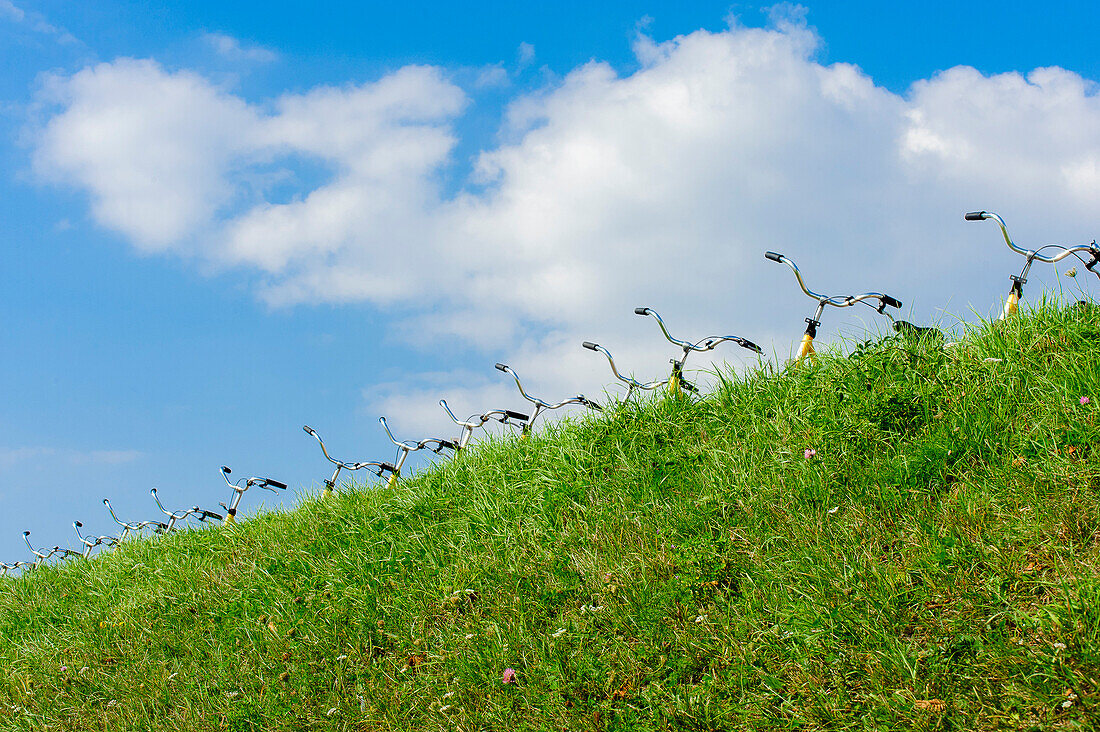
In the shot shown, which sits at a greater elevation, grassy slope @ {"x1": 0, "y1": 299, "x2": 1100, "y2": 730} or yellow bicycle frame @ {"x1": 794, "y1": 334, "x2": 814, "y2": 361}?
yellow bicycle frame @ {"x1": 794, "y1": 334, "x2": 814, "y2": 361}

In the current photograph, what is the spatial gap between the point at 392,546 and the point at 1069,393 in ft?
15.3

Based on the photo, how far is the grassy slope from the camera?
379cm

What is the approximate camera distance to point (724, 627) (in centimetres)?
430

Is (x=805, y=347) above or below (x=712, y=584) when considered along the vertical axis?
above

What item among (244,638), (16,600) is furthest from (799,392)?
(16,600)

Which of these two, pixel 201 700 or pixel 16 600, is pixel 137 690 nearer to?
pixel 201 700

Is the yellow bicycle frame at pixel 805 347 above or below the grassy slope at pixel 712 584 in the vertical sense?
above

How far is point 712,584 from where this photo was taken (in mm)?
4598

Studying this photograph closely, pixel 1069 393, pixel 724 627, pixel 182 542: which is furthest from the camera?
pixel 182 542

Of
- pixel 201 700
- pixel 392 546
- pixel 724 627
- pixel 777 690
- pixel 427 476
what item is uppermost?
pixel 427 476

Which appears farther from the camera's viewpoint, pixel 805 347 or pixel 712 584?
pixel 805 347

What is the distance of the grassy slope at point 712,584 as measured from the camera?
12.5 feet

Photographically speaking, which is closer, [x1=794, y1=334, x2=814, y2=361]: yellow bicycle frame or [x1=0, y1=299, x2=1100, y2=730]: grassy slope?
[x1=0, y1=299, x2=1100, y2=730]: grassy slope

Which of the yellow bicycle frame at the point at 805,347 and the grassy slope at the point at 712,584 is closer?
the grassy slope at the point at 712,584
